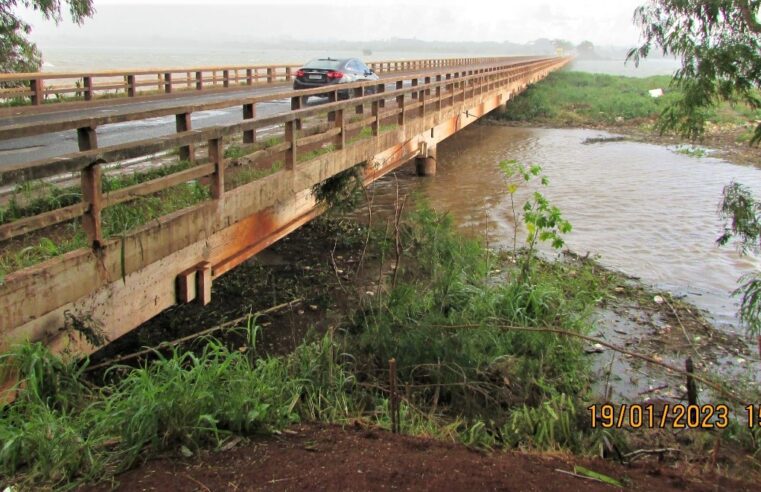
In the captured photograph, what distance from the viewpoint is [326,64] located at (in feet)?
72.4

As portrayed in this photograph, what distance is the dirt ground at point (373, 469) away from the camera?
3.79 meters

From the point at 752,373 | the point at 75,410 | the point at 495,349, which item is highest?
the point at 75,410

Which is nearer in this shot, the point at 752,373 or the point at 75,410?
the point at 75,410

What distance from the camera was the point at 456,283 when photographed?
29.9 ft

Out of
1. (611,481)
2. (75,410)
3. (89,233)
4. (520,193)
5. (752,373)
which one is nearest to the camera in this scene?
(611,481)

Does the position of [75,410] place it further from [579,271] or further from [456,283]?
[579,271]

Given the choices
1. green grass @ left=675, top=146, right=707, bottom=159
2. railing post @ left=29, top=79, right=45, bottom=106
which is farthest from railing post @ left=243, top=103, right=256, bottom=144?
green grass @ left=675, top=146, right=707, bottom=159

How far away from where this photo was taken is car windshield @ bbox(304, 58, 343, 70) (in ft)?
71.7

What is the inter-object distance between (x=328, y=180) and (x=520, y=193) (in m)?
9.02

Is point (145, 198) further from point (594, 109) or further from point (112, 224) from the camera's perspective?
point (594, 109)

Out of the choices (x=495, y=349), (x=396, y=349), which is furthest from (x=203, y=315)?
(x=495, y=349)

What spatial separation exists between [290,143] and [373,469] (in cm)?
609
